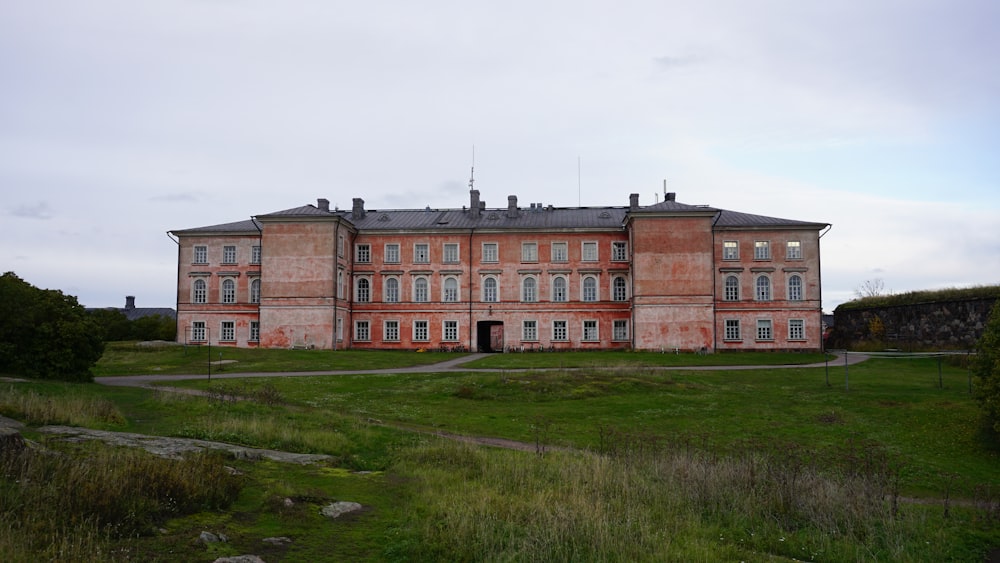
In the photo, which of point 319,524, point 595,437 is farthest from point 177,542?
point 595,437

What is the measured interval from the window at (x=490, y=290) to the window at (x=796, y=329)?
23.2 m

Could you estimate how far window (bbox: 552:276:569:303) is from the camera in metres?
56.4

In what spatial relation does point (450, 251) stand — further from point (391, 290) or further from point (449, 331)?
point (449, 331)

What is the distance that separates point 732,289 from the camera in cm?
5494

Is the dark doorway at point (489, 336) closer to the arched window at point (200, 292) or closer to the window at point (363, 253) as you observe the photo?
the window at point (363, 253)

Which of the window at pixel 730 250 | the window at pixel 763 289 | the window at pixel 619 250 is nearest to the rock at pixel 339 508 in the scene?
the window at pixel 619 250

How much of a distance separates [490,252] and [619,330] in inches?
482

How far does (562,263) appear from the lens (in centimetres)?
5656

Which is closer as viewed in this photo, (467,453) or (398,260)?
(467,453)

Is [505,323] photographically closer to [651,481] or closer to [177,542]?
[651,481]

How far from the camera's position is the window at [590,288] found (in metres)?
56.4

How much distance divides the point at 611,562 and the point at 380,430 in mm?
10263

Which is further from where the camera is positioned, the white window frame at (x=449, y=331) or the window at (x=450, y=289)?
the window at (x=450, y=289)

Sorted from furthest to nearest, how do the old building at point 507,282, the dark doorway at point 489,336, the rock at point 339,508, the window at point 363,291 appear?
the window at point 363,291 < the dark doorway at point 489,336 < the old building at point 507,282 < the rock at point 339,508
